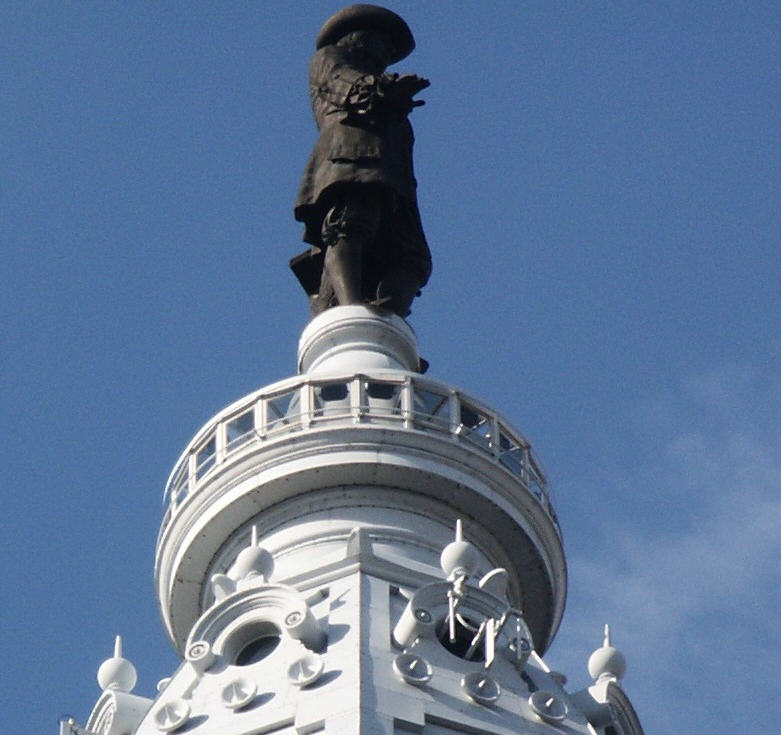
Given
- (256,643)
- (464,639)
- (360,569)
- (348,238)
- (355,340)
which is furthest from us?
(348,238)

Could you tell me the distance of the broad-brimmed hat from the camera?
216 feet

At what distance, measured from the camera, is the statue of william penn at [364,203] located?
60.1m

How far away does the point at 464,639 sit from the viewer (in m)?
48.8

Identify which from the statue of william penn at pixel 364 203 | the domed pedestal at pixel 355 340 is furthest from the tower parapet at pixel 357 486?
the statue of william penn at pixel 364 203

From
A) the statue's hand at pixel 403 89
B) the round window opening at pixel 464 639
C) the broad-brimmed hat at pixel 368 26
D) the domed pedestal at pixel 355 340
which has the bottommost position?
the round window opening at pixel 464 639

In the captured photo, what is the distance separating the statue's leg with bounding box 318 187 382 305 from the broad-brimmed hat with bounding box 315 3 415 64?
Answer: 581 centimetres

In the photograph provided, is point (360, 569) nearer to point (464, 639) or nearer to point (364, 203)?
point (464, 639)

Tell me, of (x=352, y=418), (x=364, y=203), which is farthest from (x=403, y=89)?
(x=352, y=418)

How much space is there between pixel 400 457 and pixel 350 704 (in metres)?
7.66

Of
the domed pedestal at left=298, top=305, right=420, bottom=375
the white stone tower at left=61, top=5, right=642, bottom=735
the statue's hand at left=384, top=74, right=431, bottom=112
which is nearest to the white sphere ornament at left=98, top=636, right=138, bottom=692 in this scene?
the white stone tower at left=61, top=5, right=642, bottom=735

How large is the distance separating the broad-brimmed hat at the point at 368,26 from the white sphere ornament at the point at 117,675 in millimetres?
19095

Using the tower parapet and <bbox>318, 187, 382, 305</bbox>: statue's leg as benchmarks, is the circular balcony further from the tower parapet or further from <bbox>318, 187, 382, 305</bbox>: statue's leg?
<bbox>318, 187, 382, 305</bbox>: statue's leg

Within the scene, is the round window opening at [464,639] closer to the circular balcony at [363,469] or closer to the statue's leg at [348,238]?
the circular balcony at [363,469]

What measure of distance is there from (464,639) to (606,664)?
2.90 meters
